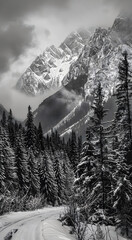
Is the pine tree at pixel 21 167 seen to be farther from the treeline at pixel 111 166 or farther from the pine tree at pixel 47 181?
the treeline at pixel 111 166

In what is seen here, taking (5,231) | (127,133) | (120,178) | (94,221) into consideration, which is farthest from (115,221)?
(5,231)

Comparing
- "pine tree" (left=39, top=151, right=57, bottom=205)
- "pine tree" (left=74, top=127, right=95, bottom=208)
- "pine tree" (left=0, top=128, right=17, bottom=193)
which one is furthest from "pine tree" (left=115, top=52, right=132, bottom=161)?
"pine tree" (left=39, top=151, right=57, bottom=205)

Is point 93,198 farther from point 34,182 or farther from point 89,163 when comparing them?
point 34,182

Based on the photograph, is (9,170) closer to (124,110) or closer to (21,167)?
(21,167)

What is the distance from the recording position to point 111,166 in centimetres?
2858

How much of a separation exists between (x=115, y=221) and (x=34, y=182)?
78.9 feet

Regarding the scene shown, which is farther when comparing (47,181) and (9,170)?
(47,181)

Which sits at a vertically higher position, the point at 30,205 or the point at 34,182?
the point at 34,182

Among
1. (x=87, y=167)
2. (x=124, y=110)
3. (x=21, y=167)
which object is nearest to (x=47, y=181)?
(x=21, y=167)

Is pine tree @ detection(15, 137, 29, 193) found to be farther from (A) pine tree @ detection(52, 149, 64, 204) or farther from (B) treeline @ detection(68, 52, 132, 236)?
(B) treeline @ detection(68, 52, 132, 236)

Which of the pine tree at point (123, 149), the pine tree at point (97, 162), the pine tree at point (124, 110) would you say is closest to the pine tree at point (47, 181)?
the pine tree at point (97, 162)

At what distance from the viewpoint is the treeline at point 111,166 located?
25703 mm

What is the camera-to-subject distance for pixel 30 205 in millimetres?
38844

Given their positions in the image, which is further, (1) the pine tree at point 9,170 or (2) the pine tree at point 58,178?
(2) the pine tree at point 58,178
